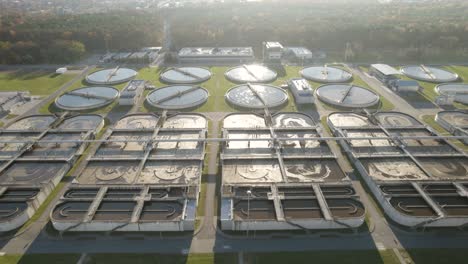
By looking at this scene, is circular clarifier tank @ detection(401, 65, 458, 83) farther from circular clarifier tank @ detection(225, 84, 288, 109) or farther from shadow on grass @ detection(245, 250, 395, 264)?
shadow on grass @ detection(245, 250, 395, 264)

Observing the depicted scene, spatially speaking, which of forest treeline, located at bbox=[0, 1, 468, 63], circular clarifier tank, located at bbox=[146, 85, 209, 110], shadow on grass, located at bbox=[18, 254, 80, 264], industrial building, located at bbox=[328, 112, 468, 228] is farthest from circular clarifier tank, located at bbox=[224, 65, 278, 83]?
shadow on grass, located at bbox=[18, 254, 80, 264]

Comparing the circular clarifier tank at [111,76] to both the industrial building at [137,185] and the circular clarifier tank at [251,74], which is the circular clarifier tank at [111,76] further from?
the industrial building at [137,185]

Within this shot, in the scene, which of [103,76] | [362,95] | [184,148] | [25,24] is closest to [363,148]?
[362,95]

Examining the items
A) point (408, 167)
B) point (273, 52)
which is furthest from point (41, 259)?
point (273, 52)

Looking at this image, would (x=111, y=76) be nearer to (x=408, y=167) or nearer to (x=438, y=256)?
(x=408, y=167)

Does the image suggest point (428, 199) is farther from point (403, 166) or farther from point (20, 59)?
point (20, 59)
